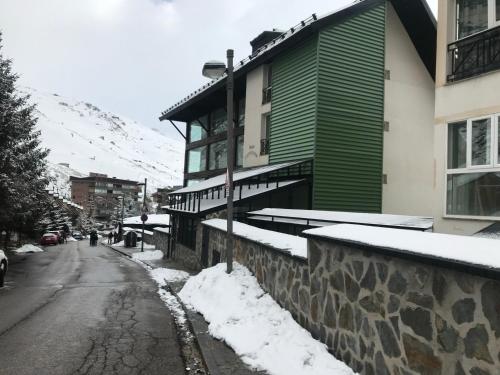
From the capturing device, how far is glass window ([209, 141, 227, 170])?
24970mm

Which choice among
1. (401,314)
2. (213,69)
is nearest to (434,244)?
(401,314)

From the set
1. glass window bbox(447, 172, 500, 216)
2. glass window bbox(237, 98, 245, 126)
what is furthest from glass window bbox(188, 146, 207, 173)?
glass window bbox(447, 172, 500, 216)

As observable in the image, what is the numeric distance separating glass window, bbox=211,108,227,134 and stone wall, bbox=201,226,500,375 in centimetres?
1959

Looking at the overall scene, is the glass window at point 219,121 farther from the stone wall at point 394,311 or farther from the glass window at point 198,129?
the stone wall at point 394,311

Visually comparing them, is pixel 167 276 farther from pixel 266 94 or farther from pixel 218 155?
pixel 218 155

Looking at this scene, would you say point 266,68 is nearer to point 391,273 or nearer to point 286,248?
point 286,248

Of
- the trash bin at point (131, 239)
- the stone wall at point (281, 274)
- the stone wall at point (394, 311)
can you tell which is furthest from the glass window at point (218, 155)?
the stone wall at point (394, 311)

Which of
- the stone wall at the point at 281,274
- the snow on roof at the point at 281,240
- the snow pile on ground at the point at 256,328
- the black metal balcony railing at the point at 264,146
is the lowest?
the snow pile on ground at the point at 256,328

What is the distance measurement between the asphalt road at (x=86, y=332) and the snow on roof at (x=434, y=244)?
119 inches

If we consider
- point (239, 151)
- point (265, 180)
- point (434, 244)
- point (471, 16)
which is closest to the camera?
point (434, 244)

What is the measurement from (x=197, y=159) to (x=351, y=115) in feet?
46.9

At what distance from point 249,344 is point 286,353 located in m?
0.80

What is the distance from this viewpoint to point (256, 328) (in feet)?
21.2

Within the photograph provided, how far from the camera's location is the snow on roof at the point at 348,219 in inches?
375
